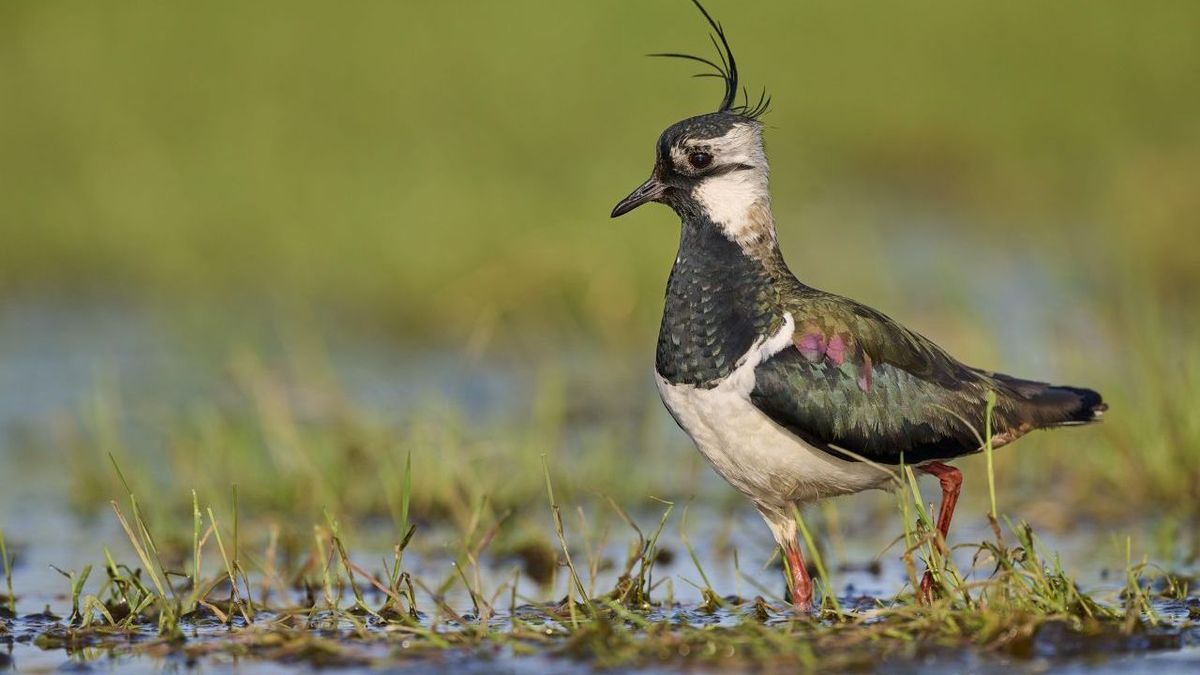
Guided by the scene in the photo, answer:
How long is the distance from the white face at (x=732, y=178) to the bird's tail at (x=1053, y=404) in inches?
37.6

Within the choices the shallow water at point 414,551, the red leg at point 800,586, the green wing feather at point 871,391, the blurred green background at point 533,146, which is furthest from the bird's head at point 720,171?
the blurred green background at point 533,146

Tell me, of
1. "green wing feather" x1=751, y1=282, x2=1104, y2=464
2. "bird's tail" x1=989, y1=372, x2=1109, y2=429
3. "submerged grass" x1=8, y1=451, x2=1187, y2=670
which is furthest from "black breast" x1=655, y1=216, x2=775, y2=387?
"bird's tail" x1=989, y1=372, x2=1109, y2=429

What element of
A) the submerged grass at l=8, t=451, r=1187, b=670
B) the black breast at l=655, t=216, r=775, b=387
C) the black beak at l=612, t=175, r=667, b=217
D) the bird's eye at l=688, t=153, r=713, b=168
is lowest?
the submerged grass at l=8, t=451, r=1187, b=670

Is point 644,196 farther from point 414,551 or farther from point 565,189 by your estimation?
point 565,189

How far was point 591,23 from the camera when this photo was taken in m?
16.8

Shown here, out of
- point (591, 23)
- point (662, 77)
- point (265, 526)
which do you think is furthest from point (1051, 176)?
point (265, 526)

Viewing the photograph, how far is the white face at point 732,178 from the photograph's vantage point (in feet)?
19.1

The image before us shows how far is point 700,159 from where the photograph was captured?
588 cm

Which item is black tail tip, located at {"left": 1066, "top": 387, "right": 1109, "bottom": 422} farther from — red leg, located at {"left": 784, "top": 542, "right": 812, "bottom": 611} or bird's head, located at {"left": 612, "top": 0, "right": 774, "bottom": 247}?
bird's head, located at {"left": 612, "top": 0, "right": 774, "bottom": 247}

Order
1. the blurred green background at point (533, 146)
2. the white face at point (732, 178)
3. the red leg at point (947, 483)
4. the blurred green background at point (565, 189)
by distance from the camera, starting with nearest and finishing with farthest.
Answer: the red leg at point (947, 483), the white face at point (732, 178), the blurred green background at point (565, 189), the blurred green background at point (533, 146)

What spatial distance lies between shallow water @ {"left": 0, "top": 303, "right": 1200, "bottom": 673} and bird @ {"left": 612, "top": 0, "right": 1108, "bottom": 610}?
324 millimetres

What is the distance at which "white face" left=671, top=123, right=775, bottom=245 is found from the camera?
5.83 m

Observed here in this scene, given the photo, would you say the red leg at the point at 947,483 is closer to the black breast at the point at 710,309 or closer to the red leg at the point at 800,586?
the red leg at the point at 800,586

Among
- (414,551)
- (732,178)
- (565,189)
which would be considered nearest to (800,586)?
(732,178)
